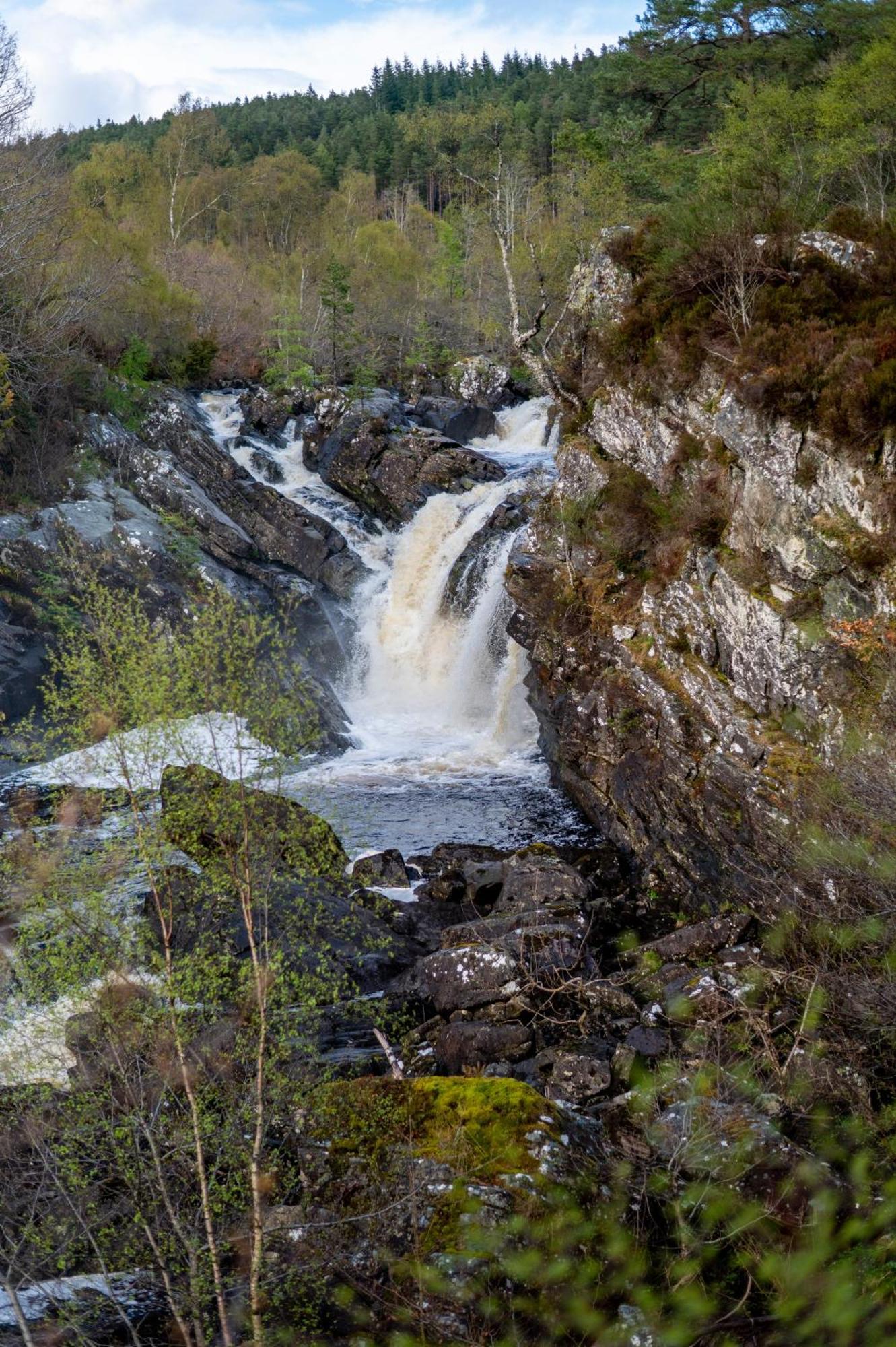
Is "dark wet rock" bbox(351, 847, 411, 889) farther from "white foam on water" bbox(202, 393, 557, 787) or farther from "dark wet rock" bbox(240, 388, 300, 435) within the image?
"dark wet rock" bbox(240, 388, 300, 435)

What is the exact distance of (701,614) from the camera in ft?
45.4

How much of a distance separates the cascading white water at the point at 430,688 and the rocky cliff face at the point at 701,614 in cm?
202

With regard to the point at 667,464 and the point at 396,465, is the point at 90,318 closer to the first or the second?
the point at 396,465

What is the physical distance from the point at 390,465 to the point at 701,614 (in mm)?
17606

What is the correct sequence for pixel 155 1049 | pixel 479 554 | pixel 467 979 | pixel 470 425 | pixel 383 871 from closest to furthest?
pixel 155 1049, pixel 467 979, pixel 383 871, pixel 479 554, pixel 470 425

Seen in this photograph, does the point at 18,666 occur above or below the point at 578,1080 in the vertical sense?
above

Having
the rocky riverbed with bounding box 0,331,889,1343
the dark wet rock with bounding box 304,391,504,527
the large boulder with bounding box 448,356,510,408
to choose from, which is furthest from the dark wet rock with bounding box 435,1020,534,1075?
the large boulder with bounding box 448,356,510,408

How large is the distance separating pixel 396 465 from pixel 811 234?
56.5 ft

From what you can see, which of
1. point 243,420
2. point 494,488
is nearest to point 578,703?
point 494,488

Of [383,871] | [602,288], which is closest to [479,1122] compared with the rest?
[383,871]

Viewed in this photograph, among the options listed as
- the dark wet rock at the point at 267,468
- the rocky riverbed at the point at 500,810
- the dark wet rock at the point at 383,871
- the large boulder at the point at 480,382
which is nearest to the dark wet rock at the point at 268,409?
the dark wet rock at the point at 267,468

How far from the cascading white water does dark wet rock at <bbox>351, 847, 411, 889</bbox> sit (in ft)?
3.94

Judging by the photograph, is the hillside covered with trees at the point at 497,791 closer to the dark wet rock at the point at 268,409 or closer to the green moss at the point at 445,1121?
the green moss at the point at 445,1121

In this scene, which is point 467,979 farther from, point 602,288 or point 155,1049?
point 602,288
